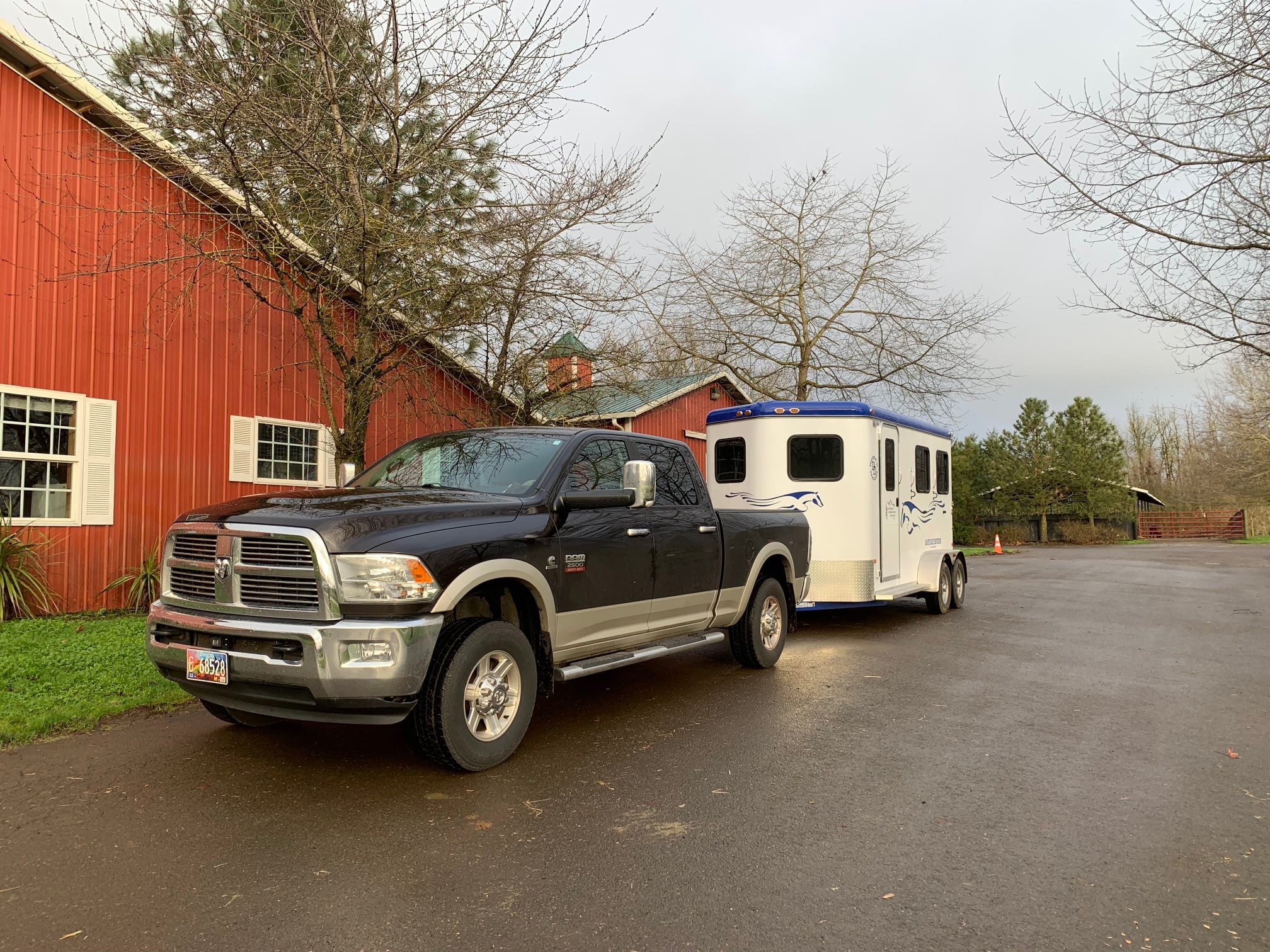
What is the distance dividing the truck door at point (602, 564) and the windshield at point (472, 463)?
273 millimetres

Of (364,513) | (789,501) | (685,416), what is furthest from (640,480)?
(685,416)

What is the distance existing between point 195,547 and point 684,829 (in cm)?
323

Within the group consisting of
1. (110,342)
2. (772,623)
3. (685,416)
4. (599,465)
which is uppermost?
(685,416)

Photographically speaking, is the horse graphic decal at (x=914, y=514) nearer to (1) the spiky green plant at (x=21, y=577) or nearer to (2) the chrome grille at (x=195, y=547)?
(2) the chrome grille at (x=195, y=547)

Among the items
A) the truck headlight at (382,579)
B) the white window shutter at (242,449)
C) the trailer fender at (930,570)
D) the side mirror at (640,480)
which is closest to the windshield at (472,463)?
the side mirror at (640,480)

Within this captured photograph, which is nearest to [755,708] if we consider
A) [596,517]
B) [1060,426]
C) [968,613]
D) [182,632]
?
[596,517]

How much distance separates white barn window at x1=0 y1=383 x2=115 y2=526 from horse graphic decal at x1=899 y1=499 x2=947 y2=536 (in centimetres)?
1019

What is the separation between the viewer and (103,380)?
34.6 ft

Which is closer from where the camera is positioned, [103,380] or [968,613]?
[103,380]

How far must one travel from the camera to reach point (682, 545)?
22.4 feet

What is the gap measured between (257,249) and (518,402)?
4.58m

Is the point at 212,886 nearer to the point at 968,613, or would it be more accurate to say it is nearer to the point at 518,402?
the point at 518,402

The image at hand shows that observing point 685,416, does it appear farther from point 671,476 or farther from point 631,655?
point 631,655

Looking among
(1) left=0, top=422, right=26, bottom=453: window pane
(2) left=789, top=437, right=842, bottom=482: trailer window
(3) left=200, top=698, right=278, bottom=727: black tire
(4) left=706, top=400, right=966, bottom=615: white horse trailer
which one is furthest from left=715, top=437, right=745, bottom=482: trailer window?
(1) left=0, top=422, right=26, bottom=453: window pane
